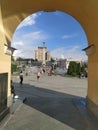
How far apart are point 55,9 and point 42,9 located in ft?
2.04

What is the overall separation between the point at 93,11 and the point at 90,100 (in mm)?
4149

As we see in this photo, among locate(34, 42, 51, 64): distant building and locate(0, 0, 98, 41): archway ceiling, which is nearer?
locate(0, 0, 98, 41): archway ceiling

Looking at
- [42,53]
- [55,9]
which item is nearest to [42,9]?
[55,9]

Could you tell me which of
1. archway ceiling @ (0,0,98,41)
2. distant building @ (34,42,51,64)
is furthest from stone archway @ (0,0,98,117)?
distant building @ (34,42,51,64)

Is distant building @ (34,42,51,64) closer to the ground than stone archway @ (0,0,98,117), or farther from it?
farther from it

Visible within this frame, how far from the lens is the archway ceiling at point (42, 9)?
11.6m

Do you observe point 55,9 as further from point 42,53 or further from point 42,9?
point 42,53

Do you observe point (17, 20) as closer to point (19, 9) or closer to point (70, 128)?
point (19, 9)

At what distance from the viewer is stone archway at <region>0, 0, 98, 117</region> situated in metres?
11.5

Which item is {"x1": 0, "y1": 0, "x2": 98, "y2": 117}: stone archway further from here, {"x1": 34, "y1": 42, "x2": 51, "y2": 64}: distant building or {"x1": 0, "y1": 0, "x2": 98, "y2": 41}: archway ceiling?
{"x1": 34, "y1": 42, "x2": 51, "y2": 64}: distant building

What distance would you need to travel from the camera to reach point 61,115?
11.7m

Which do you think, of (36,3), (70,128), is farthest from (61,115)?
(36,3)

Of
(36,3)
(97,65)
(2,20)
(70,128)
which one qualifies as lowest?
(70,128)

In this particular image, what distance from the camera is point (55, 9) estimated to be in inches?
543
